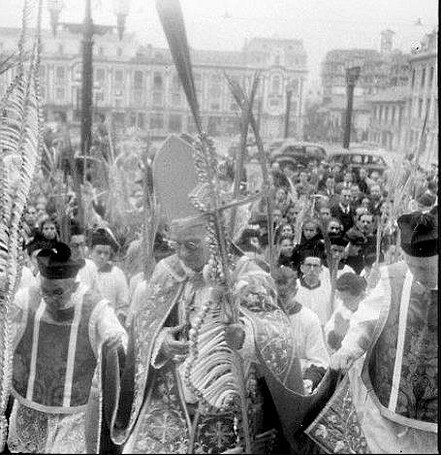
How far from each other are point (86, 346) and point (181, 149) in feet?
3.41

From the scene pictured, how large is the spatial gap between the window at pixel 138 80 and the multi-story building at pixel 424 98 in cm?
291

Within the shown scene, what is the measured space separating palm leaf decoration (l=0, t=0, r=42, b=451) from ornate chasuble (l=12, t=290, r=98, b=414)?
21.7 inches

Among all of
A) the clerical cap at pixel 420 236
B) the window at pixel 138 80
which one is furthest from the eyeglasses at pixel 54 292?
the window at pixel 138 80

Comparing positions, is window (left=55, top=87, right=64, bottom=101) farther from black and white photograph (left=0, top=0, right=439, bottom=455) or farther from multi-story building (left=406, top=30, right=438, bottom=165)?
multi-story building (left=406, top=30, right=438, bottom=165)

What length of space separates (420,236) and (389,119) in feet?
11.8

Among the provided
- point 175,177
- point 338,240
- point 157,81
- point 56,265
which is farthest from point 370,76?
point 56,265

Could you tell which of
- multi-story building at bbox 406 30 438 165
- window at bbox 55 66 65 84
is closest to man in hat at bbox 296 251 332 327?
multi-story building at bbox 406 30 438 165

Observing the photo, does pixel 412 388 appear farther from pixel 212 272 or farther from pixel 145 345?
pixel 145 345

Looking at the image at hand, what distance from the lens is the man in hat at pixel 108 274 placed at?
6.09 meters

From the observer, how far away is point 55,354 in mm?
3885

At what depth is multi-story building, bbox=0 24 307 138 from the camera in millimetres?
4316

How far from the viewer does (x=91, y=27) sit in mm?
5637

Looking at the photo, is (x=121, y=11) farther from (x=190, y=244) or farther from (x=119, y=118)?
(x=119, y=118)

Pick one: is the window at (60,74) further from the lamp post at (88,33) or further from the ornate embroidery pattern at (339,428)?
the ornate embroidery pattern at (339,428)
